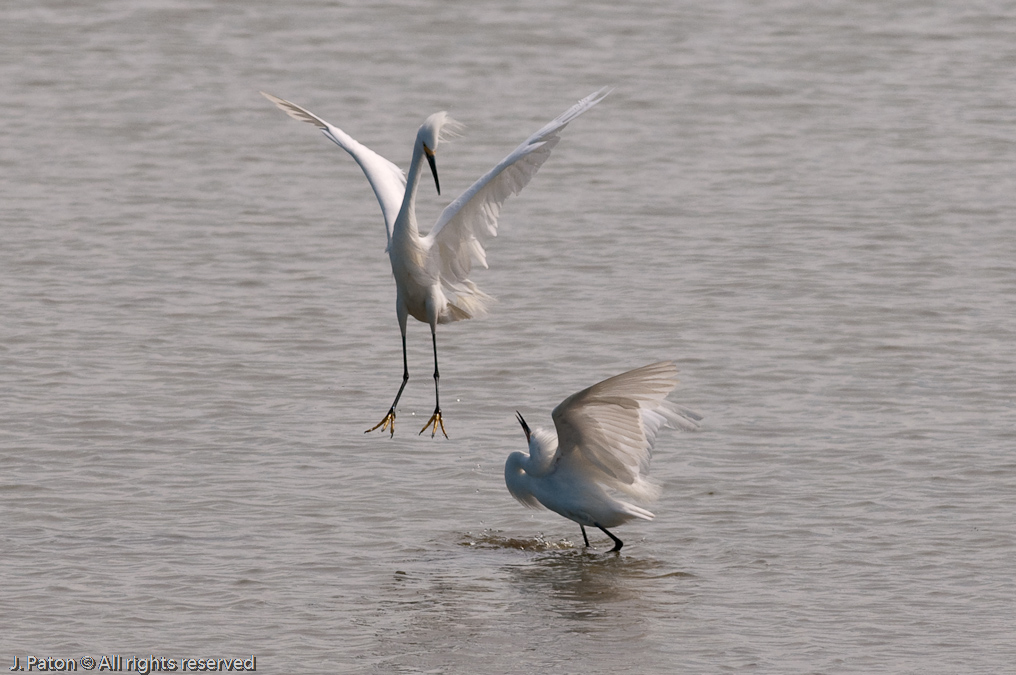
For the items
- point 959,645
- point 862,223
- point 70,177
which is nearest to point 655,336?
point 862,223

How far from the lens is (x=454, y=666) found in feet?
23.4

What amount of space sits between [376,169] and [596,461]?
2.75 m

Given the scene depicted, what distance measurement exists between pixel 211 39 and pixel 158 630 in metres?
15.2

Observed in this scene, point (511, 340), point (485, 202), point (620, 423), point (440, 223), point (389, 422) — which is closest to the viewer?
point (620, 423)

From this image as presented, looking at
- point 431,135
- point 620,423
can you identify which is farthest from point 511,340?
point 620,423

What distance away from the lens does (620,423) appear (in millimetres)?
8422

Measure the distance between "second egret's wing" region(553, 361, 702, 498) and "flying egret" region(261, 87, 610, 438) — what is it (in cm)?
140

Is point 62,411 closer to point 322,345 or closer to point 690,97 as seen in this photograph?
point 322,345

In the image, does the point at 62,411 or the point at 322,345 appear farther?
the point at 322,345

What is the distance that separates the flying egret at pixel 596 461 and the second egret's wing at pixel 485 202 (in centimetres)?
132

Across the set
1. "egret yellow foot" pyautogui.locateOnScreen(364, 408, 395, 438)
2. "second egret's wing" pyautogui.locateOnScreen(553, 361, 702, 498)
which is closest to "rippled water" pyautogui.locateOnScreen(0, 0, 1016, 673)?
"egret yellow foot" pyautogui.locateOnScreen(364, 408, 395, 438)

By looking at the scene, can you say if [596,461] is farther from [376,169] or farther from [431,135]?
[376,169]

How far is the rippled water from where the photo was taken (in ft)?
25.7

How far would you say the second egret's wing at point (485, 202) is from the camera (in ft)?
29.4
